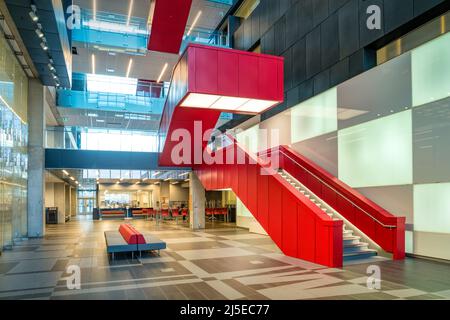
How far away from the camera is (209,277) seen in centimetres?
786

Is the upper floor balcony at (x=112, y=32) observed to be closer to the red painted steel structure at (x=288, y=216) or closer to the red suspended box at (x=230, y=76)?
the red painted steel structure at (x=288, y=216)

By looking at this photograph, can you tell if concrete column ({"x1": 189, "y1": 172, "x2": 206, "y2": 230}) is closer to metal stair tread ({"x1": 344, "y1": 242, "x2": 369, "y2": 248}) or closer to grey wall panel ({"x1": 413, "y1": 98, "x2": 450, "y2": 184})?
metal stair tread ({"x1": 344, "y1": 242, "x2": 369, "y2": 248})

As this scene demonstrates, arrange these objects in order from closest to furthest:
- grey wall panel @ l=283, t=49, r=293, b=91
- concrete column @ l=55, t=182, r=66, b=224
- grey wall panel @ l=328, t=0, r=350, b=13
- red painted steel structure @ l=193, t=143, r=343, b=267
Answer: red painted steel structure @ l=193, t=143, r=343, b=267, grey wall panel @ l=328, t=0, r=350, b=13, grey wall panel @ l=283, t=49, r=293, b=91, concrete column @ l=55, t=182, r=66, b=224

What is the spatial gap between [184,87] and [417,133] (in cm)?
640

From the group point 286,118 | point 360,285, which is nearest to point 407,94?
point 360,285

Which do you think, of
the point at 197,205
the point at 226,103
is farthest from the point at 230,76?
the point at 197,205

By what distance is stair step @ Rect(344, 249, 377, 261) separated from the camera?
9.67 meters

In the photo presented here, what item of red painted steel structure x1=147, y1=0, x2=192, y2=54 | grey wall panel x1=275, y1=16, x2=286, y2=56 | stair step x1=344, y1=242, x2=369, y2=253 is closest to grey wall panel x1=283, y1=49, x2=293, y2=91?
grey wall panel x1=275, y1=16, x2=286, y2=56

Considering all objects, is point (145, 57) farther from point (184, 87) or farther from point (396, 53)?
point (396, 53)

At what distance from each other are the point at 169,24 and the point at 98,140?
1026 centimetres

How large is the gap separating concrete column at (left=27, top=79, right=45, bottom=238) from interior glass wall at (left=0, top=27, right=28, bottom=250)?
1.41 ft

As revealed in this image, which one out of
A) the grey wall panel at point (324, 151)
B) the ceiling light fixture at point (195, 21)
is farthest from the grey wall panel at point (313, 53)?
the ceiling light fixture at point (195, 21)

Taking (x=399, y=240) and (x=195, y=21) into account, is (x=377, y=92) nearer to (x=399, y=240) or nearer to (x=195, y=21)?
(x=399, y=240)
